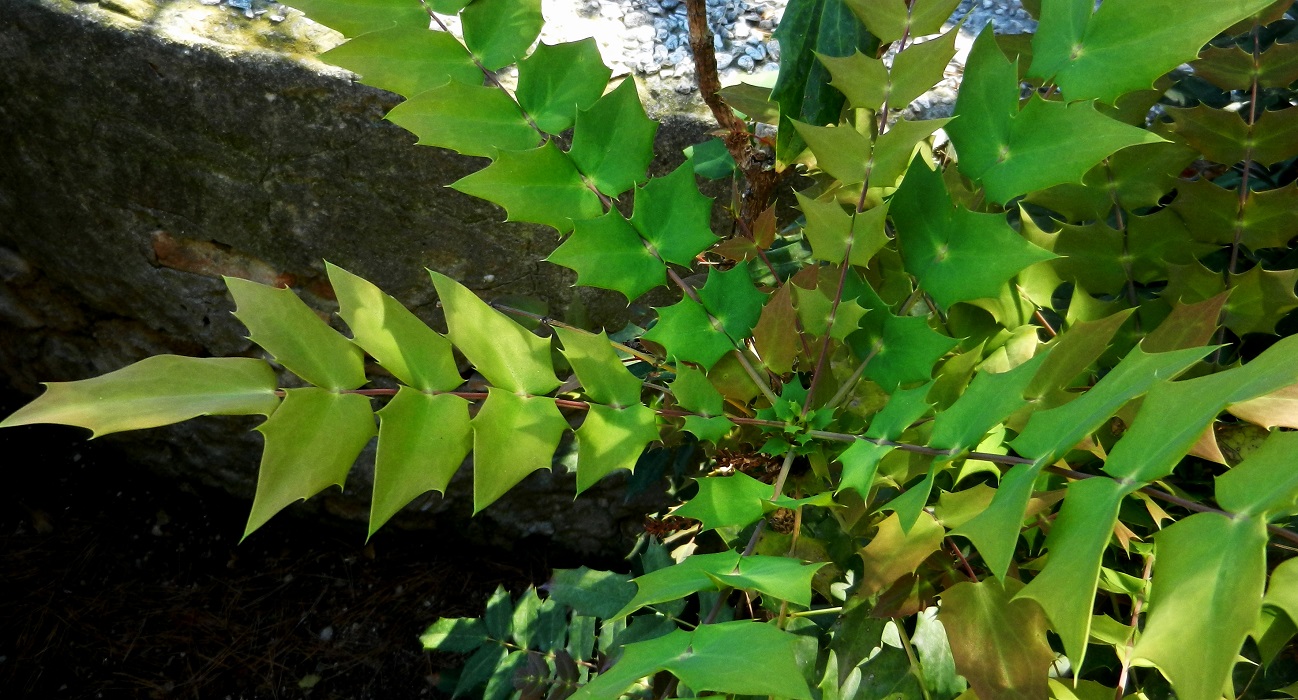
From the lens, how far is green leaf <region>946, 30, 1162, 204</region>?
53 centimetres

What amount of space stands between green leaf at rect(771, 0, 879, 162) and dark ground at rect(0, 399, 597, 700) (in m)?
1.01

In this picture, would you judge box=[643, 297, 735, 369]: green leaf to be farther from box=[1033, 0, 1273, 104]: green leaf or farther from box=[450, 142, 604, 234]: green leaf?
box=[1033, 0, 1273, 104]: green leaf

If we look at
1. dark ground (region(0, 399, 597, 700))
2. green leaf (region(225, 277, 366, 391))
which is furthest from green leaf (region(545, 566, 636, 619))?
dark ground (region(0, 399, 597, 700))

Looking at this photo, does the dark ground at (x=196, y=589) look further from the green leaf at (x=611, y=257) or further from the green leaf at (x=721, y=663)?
the green leaf at (x=721, y=663)

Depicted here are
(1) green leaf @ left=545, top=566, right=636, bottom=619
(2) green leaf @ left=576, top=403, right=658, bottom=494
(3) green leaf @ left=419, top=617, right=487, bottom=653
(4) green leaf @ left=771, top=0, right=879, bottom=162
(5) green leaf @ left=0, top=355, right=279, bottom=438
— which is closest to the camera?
(5) green leaf @ left=0, top=355, right=279, bottom=438

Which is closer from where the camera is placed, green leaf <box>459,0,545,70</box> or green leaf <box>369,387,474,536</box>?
green leaf <box>369,387,474,536</box>

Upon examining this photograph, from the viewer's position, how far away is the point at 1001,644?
20.2 inches

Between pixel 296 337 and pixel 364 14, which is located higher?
pixel 364 14

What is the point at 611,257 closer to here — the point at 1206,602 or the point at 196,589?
the point at 1206,602

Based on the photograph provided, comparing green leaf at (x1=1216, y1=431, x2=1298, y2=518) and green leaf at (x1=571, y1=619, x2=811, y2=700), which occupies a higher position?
green leaf at (x1=1216, y1=431, x2=1298, y2=518)

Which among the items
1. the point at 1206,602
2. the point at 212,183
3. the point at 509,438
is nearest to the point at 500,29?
the point at 509,438

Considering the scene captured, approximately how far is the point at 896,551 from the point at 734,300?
0.21 meters

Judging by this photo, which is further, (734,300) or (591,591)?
(591,591)

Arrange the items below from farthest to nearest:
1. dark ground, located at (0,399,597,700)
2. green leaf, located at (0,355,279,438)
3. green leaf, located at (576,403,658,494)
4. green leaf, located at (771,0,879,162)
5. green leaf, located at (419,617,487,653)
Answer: dark ground, located at (0,399,597,700) → green leaf, located at (419,617,487,653) → green leaf, located at (771,0,879,162) → green leaf, located at (576,403,658,494) → green leaf, located at (0,355,279,438)
